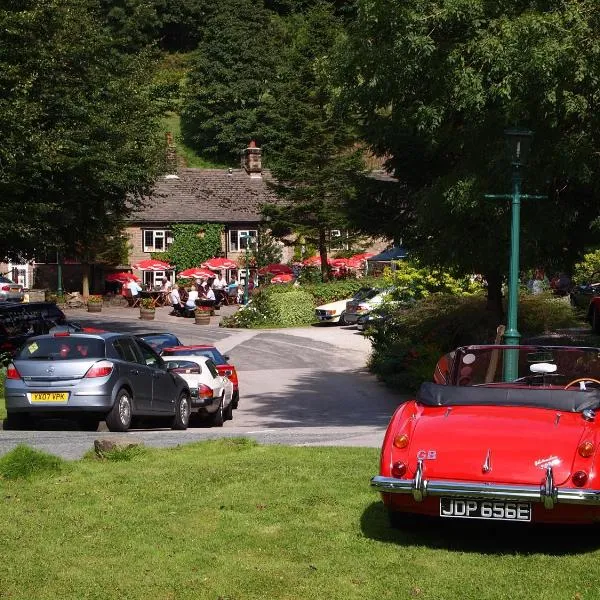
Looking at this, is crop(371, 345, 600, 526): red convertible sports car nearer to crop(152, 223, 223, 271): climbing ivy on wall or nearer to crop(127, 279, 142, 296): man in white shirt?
crop(127, 279, 142, 296): man in white shirt

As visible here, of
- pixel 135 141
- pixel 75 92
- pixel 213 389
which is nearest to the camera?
pixel 213 389

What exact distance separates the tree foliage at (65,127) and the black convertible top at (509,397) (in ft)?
72.7

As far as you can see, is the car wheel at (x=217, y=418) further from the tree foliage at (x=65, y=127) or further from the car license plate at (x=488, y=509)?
the car license plate at (x=488, y=509)

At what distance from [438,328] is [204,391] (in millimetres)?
10315

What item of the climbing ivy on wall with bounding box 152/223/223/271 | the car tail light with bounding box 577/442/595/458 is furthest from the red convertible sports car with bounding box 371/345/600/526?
the climbing ivy on wall with bounding box 152/223/223/271

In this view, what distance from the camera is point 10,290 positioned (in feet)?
195

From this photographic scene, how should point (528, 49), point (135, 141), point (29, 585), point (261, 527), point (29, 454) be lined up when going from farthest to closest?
point (135, 141)
point (528, 49)
point (29, 454)
point (261, 527)
point (29, 585)

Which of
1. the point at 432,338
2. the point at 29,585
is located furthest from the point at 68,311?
the point at 29,585

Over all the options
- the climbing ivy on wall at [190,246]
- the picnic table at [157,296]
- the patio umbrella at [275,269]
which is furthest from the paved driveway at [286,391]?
the climbing ivy on wall at [190,246]

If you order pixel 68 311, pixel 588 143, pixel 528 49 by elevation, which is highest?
pixel 528 49

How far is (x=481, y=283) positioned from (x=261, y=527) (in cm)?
2843

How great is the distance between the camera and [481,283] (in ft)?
116

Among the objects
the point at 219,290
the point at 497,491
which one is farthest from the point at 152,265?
the point at 497,491

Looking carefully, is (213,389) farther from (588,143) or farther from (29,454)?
(29,454)
